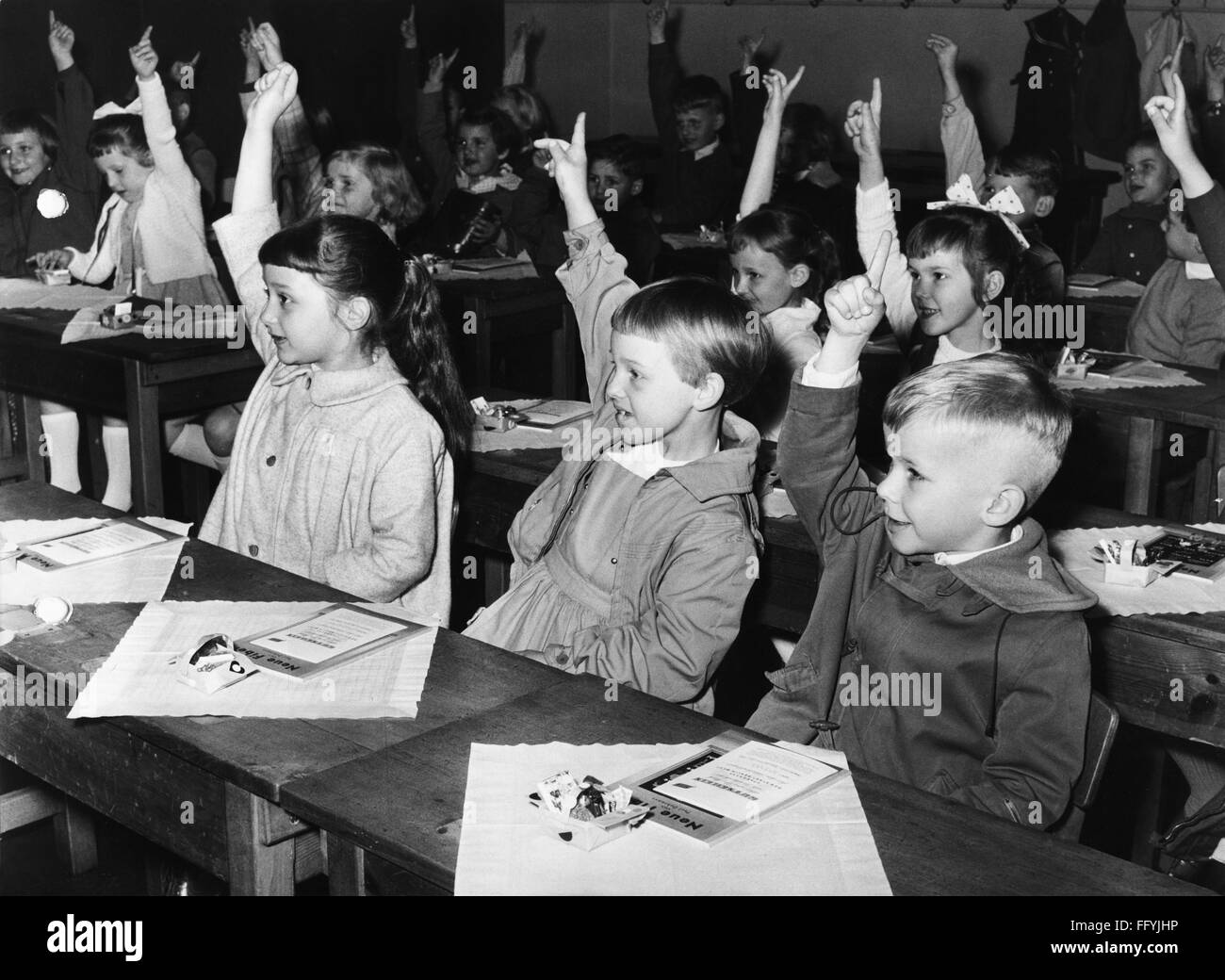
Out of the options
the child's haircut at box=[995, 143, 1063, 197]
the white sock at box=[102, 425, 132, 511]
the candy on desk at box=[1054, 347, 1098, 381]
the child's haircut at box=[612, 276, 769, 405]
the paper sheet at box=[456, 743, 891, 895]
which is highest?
the child's haircut at box=[995, 143, 1063, 197]

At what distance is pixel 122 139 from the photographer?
17.0 feet

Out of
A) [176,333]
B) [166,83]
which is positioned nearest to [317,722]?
[176,333]

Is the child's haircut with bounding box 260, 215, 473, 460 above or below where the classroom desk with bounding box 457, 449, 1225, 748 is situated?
above

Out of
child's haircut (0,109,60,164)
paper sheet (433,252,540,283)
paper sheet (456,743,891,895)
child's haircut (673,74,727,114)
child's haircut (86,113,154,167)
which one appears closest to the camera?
paper sheet (456,743,891,895)

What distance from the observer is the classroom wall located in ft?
28.9

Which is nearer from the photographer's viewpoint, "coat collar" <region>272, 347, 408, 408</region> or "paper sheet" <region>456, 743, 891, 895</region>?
"paper sheet" <region>456, 743, 891, 895</region>

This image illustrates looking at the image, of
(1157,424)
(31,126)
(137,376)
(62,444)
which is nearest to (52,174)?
(31,126)

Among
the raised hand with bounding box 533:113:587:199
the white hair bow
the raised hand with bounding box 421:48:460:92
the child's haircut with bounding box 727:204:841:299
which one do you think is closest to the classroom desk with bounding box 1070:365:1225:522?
the white hair bow

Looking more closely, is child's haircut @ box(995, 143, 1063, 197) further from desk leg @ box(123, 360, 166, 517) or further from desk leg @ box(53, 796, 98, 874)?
desk leg @ box(53, 796, 98, 874)

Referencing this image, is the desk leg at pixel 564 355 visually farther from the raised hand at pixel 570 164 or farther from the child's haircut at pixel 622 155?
the raised hand at pixel 570 164

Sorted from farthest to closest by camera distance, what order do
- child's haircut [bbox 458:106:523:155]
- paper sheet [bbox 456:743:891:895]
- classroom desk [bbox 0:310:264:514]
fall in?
child's haircut [bbox 458:106:523:155] → classroom desk [bbox 0:310:264:514] → paper sheet [bbox 456:743:891:895]

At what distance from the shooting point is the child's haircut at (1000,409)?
195 centimetres

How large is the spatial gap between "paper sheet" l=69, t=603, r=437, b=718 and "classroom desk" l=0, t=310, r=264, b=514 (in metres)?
2.10
